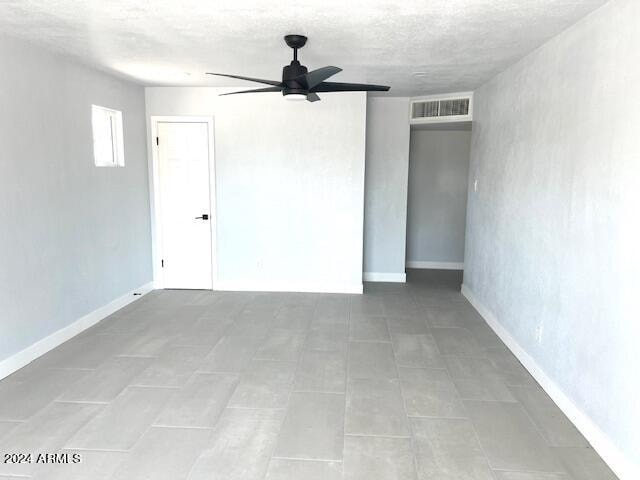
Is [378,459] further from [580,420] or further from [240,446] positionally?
[580,420]

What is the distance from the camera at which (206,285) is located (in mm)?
5945

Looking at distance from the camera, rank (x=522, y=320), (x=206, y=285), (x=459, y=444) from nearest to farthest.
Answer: (x=459, y=444) → (x=522, y=320) → (x=206, y=285)

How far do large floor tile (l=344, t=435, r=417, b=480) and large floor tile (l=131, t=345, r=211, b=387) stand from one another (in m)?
1.44

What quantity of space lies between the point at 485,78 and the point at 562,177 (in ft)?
7.07

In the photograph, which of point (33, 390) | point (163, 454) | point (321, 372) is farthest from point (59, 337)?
point (321, 372)

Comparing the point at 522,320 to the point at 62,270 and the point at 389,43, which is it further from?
the point at 62,270

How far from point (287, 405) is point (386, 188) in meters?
4.03

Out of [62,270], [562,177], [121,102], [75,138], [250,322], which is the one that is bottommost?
[250,322]

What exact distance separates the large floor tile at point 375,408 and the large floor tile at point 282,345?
716 mm

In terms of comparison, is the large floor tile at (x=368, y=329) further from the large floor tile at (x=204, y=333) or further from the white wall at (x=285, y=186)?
the large floor tile at (x=204, y=333)

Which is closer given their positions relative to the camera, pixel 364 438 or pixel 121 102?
pixel 364 438

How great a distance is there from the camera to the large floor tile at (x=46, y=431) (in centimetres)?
244

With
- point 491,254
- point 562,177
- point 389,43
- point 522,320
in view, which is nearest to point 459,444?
point 522,320

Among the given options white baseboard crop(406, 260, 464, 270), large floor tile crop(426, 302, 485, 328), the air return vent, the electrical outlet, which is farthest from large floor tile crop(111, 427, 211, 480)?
white baseboard crop(406, 260, 464, 270)
